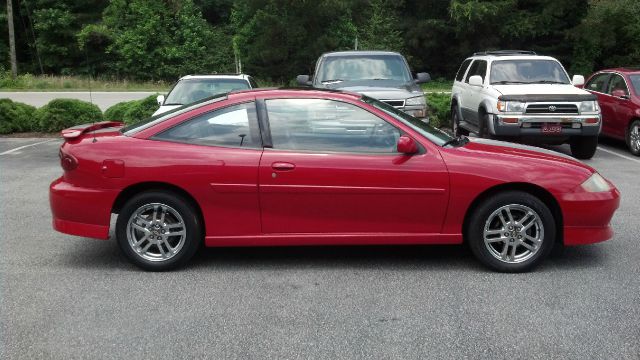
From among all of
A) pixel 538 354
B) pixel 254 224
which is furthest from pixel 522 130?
pixel 538 354

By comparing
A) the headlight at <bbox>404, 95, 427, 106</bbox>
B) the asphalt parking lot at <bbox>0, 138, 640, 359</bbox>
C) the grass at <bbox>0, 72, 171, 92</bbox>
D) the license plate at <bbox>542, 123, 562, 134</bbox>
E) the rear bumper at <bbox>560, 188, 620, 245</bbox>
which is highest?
the headlight at <bbox>404, 95, 427, 106</bbox>

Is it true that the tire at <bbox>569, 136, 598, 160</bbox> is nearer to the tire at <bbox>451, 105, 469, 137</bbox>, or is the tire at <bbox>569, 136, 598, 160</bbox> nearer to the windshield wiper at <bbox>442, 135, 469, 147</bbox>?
the tire at <bbox>451, 105, 469, 137</bbox>

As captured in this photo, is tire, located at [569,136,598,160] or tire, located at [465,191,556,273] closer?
tire, located at [465,191,556,273]

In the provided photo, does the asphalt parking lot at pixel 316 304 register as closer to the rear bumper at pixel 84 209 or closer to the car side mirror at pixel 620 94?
the rear bumper at pixel 84 209

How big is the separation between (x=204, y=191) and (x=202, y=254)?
0.90 m

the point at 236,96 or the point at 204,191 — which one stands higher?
the point at 236,96

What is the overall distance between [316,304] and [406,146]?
146 centimetres

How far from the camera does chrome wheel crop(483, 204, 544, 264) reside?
19.0 feet

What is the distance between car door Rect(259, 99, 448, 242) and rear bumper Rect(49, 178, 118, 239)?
1264 millimetres

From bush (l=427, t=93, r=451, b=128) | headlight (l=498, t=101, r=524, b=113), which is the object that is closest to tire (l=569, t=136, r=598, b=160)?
headlight (l=498, t=101, r=524, b=113)

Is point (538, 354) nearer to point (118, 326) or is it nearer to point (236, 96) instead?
point (118, 326)

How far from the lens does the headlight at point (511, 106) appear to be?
12016 mm

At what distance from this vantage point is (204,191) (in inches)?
228

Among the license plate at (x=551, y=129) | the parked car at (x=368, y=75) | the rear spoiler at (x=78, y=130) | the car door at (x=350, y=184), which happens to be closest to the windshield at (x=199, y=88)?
the parked car at (x=368, y=75)
